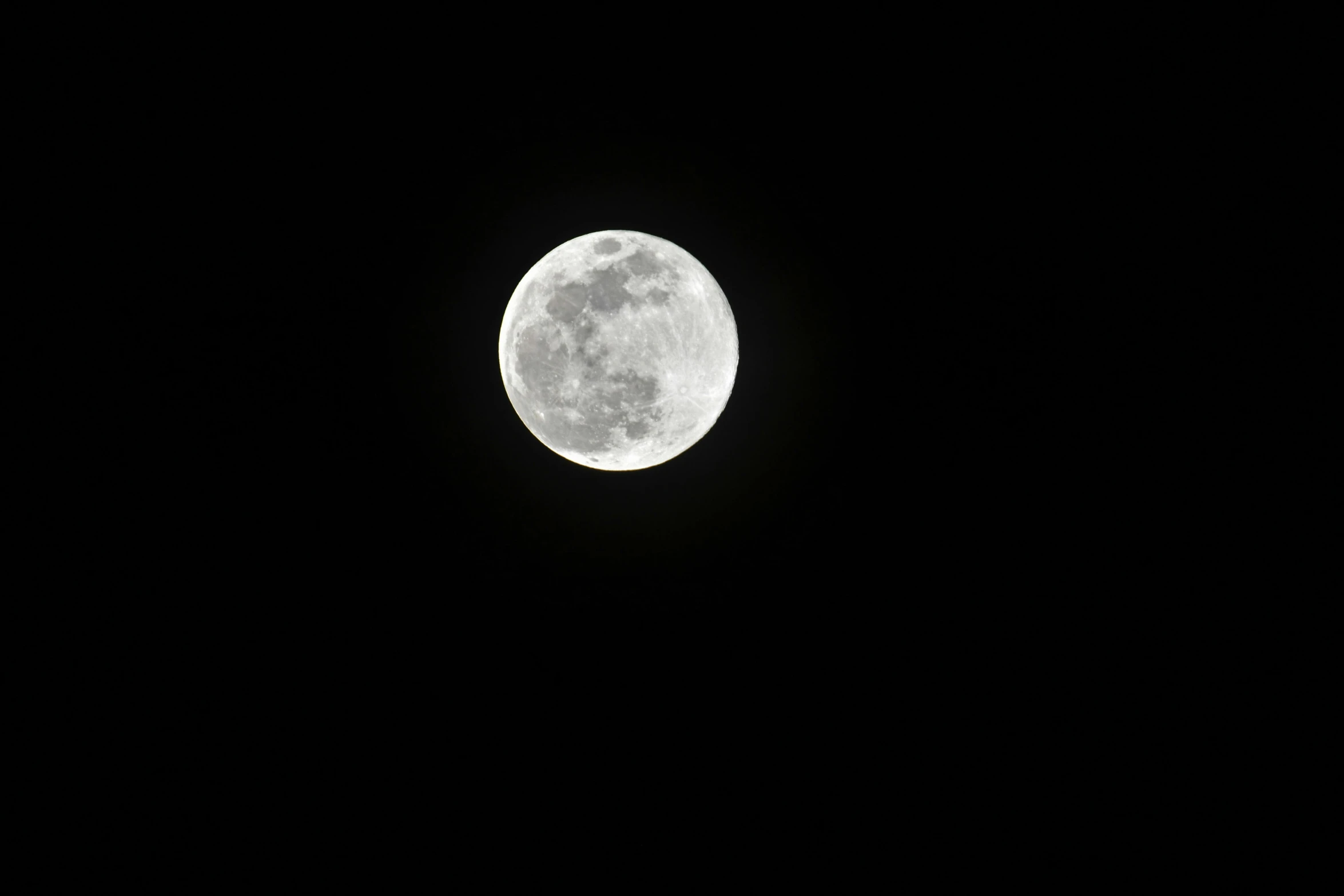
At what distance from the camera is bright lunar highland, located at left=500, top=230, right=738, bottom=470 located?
3.51 metres

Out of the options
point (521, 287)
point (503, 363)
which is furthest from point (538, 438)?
point (521, 287)

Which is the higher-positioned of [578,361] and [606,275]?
[606,275]

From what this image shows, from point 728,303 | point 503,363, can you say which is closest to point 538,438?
point 503,363

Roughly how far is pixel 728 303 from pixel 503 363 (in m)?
1.41

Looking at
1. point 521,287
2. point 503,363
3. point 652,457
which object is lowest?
point 652,457

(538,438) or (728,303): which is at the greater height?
(728,303)

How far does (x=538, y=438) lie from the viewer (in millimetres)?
3971

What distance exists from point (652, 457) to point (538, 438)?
702 millimetres

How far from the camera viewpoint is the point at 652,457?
3.93m

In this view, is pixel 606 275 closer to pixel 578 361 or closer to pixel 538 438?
pixel 578 361

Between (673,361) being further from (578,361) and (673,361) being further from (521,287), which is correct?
(521,287)

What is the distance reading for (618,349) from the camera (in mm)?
3482

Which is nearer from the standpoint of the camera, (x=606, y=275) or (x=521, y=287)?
(x=606, y=275)

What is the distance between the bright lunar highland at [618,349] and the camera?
3506 mm
